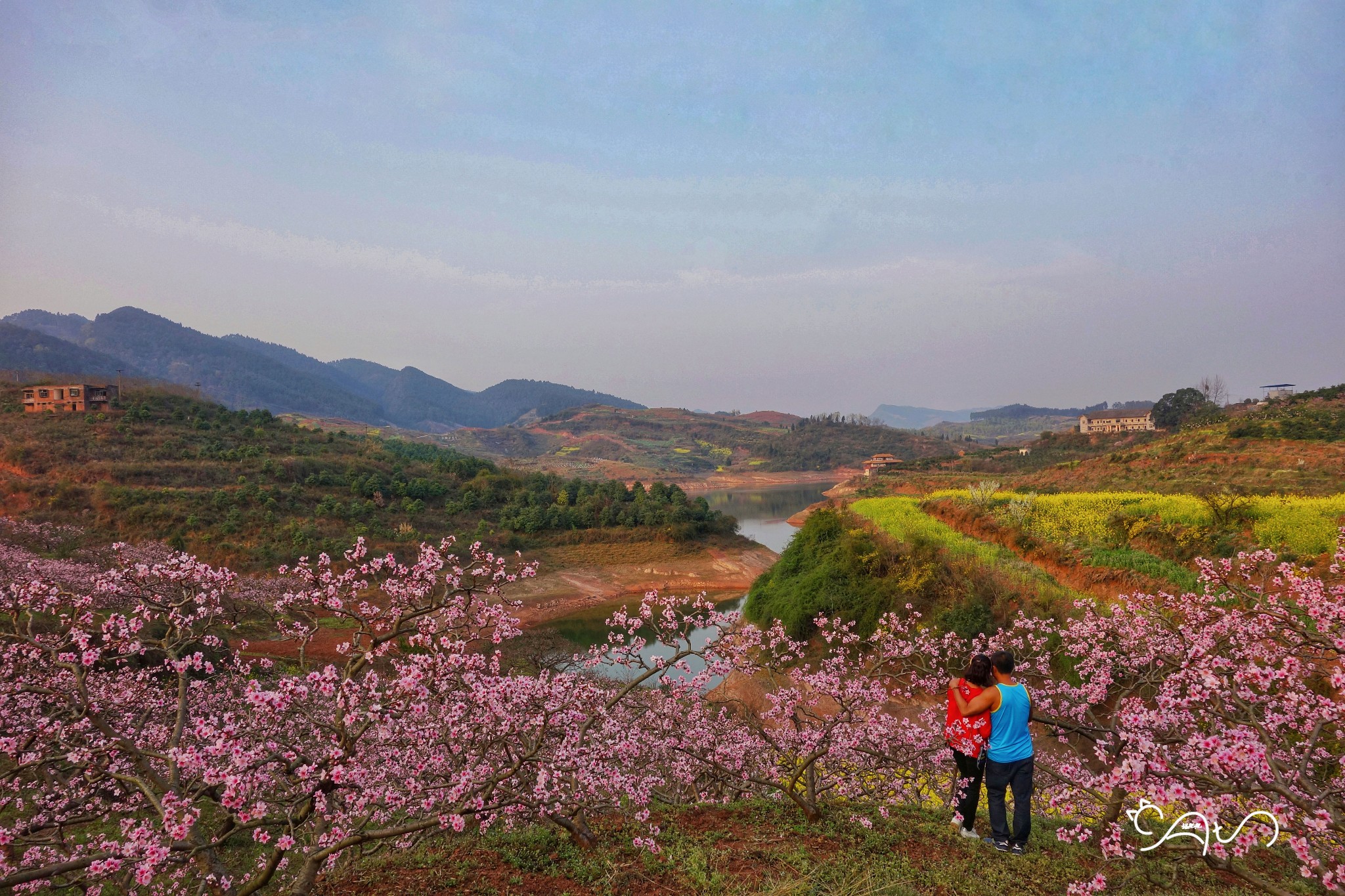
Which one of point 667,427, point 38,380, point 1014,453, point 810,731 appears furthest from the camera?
point 667,427

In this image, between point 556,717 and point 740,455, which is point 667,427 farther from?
point 556,717

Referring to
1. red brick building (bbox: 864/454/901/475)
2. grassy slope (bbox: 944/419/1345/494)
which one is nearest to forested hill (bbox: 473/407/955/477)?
red brick building (bbox: 864/454/901/475)

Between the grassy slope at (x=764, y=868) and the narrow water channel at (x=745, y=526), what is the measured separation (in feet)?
16.2

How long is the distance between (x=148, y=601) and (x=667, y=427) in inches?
7081

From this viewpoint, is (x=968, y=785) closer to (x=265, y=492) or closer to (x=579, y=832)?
(x=579, y=832)

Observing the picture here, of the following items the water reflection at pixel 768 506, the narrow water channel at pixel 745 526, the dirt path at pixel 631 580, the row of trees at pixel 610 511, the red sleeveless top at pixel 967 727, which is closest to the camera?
the red sleeveless top at pixel 967 727

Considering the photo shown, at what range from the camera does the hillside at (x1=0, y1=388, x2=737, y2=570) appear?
119 feet

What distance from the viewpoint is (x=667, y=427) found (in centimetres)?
18475

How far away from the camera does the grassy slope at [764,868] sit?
17.3 feet

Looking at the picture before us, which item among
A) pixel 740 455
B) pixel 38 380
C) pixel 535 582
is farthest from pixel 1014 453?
pixel 38 380

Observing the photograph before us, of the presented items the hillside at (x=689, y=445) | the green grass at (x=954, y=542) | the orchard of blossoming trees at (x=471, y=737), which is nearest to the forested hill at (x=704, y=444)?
the hillside at (x=689, y=445)

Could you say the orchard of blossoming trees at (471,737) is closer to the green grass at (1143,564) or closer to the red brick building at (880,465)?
the green grass at (1143,564)

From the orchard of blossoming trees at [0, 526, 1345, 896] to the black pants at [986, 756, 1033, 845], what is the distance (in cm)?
47

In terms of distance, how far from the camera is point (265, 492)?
1603 inches
